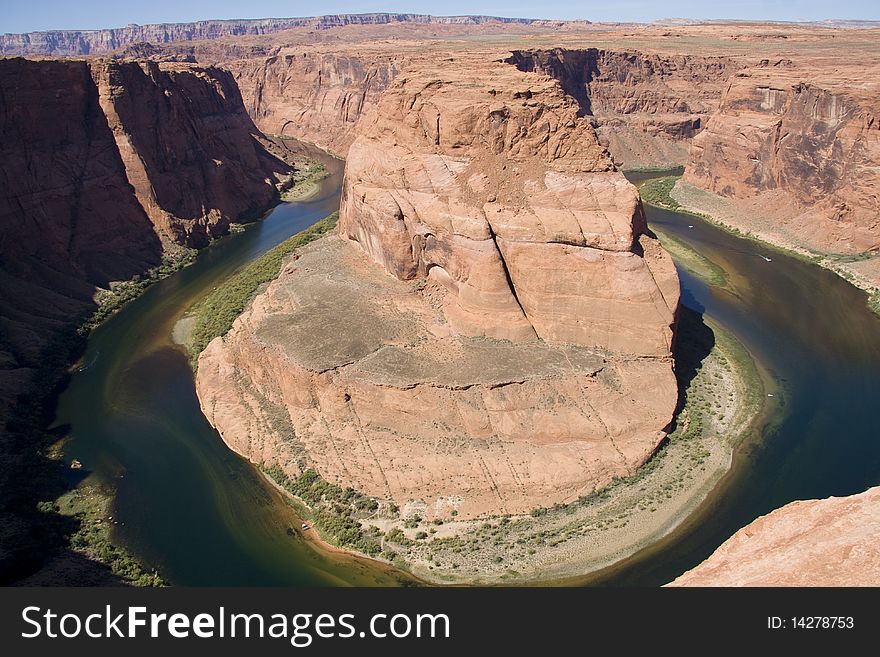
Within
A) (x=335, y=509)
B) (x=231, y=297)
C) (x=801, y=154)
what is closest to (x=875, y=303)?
(x=801, y=154)

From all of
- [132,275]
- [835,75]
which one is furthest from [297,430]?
[835,75]

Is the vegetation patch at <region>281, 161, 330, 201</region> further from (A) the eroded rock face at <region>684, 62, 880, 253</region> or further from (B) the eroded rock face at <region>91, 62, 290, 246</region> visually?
(A) the eroded rock face at <region>684, 62, 880, 253</region>

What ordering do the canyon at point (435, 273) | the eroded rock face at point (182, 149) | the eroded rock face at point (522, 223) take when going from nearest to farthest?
the canyon at point (435, 273) → the eroded rock face at point (522, 223) → the eroded rock face at point (182, 149)

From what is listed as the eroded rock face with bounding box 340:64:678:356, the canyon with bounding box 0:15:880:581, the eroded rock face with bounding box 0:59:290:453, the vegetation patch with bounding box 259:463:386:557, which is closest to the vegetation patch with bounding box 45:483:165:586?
the canyon with bounding box 0:15:880:581

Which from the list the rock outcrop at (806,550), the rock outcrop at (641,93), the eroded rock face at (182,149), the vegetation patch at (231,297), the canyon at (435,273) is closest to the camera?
the rock outcrop at (806,550)

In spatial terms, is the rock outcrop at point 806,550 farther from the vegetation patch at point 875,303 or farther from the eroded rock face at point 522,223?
the vegetation patch at point 875,303

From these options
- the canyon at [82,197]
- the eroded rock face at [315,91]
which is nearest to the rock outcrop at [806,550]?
the canyon at [82,197]

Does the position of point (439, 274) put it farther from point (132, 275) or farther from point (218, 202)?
point (218, 202)

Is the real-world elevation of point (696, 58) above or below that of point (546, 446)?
above
